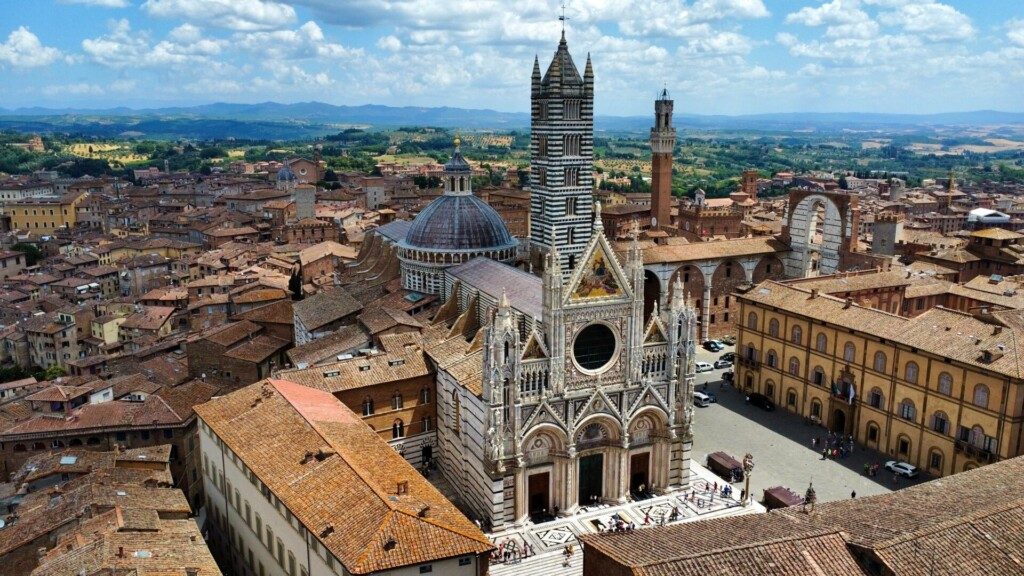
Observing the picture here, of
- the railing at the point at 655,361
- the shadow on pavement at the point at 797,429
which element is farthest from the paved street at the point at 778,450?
the railing at the point at 655,361

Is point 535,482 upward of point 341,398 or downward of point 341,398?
downward

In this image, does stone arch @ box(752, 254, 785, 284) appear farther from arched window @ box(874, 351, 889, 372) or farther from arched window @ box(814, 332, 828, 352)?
arched window @ box(874, 351, 889, 372)

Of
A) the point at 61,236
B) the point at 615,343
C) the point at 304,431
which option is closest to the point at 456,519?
the point at 304,431

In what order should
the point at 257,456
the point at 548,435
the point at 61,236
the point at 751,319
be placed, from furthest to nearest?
the point at 61,236
the point at 751,319
the point at 548,435
the point at 257,456

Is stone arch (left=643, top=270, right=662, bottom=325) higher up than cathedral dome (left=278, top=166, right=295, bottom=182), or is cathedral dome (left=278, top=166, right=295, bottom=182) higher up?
cathedral dome (left=278, top=166, right=295, bottom=182)

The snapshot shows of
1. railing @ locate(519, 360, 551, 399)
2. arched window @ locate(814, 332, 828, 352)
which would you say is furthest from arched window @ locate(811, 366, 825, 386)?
railing @ locate(519, 360, 551, 399)

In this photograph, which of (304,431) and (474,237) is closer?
(304,431)

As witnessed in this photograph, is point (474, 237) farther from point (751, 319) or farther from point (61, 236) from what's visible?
point (61, 236)
